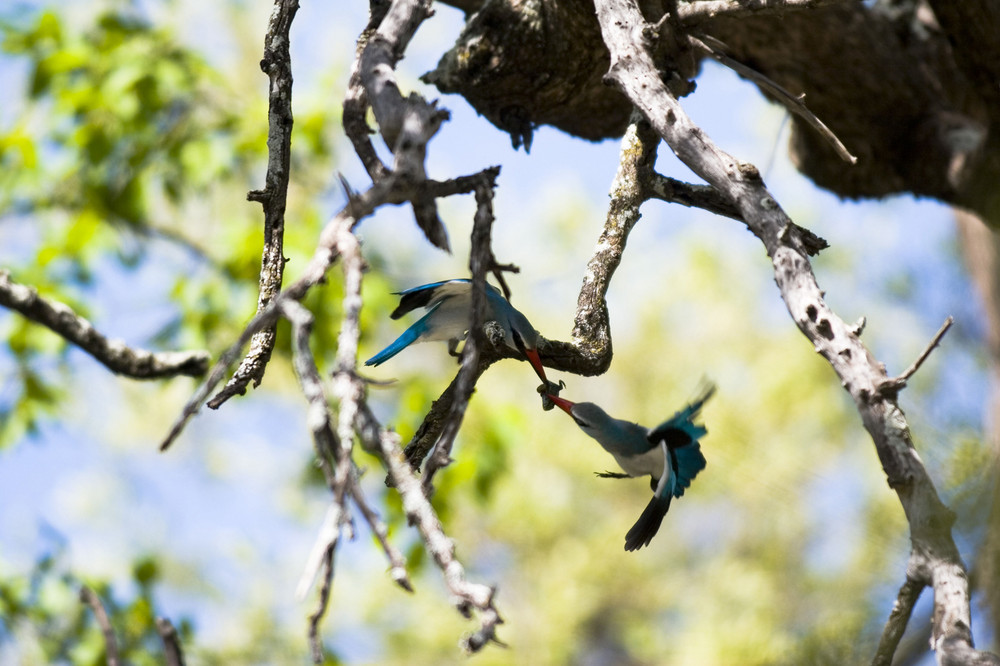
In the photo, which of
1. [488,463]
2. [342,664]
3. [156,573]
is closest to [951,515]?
[488,463]

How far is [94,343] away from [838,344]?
1.97 m

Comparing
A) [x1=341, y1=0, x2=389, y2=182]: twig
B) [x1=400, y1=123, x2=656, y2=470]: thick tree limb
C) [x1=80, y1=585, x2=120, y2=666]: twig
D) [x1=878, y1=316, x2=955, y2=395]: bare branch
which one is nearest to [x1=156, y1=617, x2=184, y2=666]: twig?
[x1=80, y1=585, x2=120, y2=666]: twig

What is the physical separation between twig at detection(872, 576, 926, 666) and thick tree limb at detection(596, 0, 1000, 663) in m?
0.04

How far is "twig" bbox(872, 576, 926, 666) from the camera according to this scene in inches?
48.3

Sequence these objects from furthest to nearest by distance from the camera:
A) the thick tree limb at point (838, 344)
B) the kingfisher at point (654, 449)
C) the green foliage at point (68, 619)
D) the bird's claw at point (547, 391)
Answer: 1. the green foliage at point (68, 619)
2. the bird's claw at point (547, 391)
3. the kingfisher at point (654, 449)
4. the thick tree limb at point (838, 344)

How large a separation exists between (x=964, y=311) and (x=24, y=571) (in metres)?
5.57

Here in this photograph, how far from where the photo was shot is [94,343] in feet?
7.98

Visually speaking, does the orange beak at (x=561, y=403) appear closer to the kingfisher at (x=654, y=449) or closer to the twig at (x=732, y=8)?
the kingfisher at (x=654, y=449)

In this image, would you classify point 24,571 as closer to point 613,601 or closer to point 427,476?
point 427,476

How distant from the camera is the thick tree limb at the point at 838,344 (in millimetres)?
1136

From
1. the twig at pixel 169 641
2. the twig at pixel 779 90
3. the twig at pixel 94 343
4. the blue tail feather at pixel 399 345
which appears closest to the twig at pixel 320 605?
the twig at pixel 169 641

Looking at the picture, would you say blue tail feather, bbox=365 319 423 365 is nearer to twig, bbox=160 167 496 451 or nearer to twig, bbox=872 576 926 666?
twig, bbox=160 167 496 451

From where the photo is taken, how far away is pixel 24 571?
3.58m

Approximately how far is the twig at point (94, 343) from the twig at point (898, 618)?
77.4 inches
